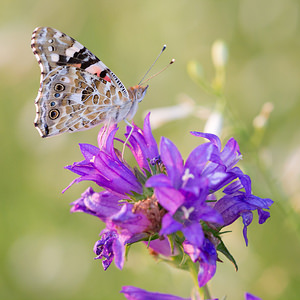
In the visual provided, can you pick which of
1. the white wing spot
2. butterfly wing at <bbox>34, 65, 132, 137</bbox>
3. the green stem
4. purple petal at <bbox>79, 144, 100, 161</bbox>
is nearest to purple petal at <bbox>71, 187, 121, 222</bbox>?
purple petal at <bbox>79, 144, 100, 161</bbox>

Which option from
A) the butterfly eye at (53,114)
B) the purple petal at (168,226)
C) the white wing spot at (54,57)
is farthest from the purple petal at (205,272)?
the white wing spot at (54,57)

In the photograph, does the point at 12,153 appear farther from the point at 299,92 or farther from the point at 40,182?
the point at 299,92

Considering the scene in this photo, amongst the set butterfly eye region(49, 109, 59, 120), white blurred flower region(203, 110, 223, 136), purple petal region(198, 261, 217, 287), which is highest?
butterfly eye region(49, 109, 59, 120)

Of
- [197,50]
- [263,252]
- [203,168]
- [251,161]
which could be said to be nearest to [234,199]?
[203,168]

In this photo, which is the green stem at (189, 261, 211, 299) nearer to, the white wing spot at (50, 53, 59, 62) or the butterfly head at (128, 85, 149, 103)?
the butterfly head at (128, 85, 149, 103)

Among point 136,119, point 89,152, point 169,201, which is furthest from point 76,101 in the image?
point 136,119

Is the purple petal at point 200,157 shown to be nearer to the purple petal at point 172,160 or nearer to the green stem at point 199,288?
the purple petal at point 172,160
